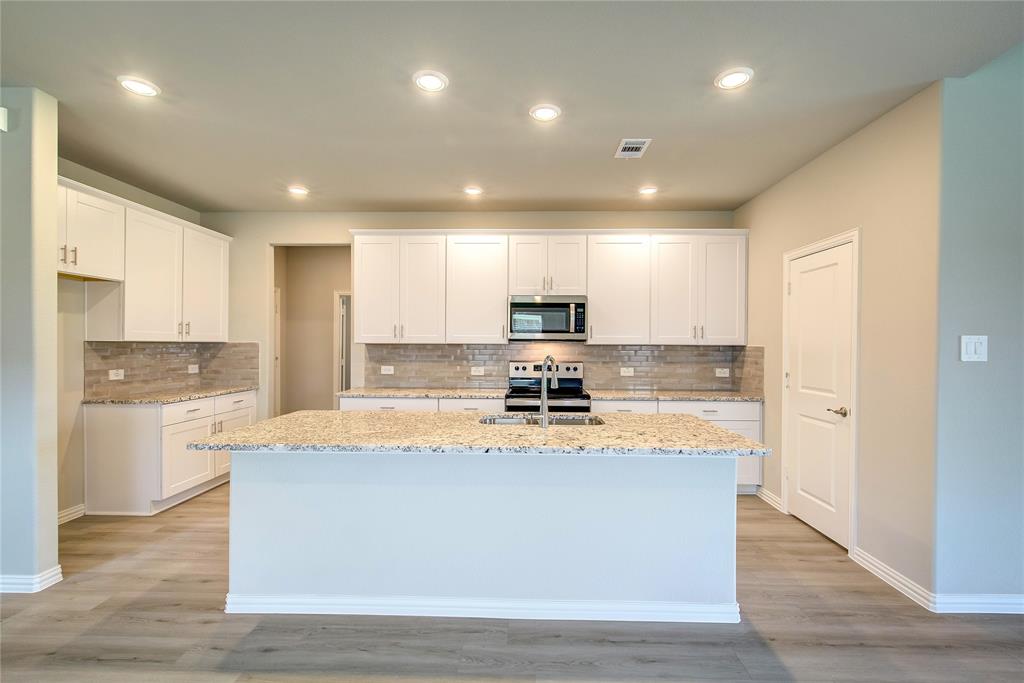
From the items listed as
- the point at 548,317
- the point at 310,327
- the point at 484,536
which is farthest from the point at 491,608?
the point at 310,327

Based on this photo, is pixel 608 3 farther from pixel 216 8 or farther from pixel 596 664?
pixel 596 664

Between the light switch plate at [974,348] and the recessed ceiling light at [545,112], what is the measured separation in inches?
91.4

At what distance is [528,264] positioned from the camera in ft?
15.5

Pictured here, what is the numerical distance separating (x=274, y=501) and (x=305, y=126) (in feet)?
6.93

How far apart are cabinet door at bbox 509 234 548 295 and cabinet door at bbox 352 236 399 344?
110 cm

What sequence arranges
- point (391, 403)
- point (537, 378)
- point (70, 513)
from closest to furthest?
1. point (70, 513)
2. point (391, 403)
3. point (537, 378)

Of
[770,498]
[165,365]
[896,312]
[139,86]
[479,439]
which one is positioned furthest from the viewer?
[165,365]

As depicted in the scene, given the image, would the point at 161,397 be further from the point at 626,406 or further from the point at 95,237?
the point at 626,406

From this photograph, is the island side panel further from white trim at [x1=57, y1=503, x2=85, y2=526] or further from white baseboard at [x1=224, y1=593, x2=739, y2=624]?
white trim at [x1=57, y1=503, x2=85, y2=526]

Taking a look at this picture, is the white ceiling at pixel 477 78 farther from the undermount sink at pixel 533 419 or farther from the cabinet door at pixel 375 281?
the undermount sink at pixel 533 419

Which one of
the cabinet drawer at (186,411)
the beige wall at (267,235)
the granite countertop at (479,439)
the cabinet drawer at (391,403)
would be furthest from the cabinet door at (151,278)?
the granite countertop at (479,439)

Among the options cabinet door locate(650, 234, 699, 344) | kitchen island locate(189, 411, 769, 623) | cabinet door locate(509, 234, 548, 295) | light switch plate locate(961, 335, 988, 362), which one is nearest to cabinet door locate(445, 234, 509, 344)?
cabinet door locate(509, 234, 548, 295)

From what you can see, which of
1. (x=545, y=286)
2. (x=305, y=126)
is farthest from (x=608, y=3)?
(x=545, y=286)

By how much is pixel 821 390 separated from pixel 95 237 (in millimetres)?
5078
